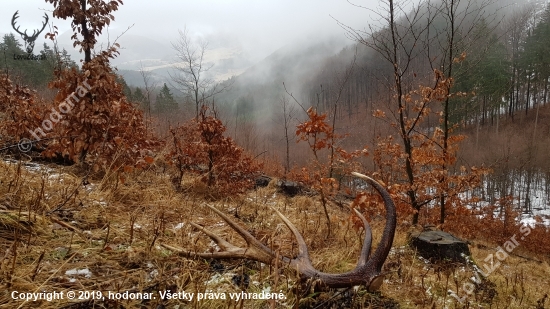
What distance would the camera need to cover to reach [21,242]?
1663 millimetres

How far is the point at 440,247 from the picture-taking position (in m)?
3.90

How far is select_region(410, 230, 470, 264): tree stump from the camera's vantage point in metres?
3.83

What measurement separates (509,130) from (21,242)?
1829 inches

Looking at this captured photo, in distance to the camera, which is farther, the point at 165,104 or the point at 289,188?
the point at 165,104

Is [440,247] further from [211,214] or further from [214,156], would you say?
[214,156]

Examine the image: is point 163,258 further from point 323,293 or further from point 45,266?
point 323,293

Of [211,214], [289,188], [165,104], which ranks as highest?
[165,104]

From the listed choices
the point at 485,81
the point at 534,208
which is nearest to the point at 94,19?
the point at 534,208

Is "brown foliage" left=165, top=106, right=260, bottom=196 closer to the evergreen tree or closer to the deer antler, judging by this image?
the deer antler

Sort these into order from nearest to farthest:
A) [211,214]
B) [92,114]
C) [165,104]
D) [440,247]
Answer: [211,214]
[440,247]
[92,114]
[165,104]

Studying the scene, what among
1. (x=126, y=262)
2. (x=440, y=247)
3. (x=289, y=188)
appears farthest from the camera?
(x=289, y=188)

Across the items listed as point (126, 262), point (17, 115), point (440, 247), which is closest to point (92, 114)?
point (17, 115)

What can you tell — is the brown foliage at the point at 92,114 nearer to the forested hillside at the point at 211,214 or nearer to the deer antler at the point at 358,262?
the forested hillside at the point at 211,214

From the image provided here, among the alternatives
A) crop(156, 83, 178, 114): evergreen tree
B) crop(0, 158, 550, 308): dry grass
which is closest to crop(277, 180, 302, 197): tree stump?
crop(0, 158, 550, 308): dry grass
